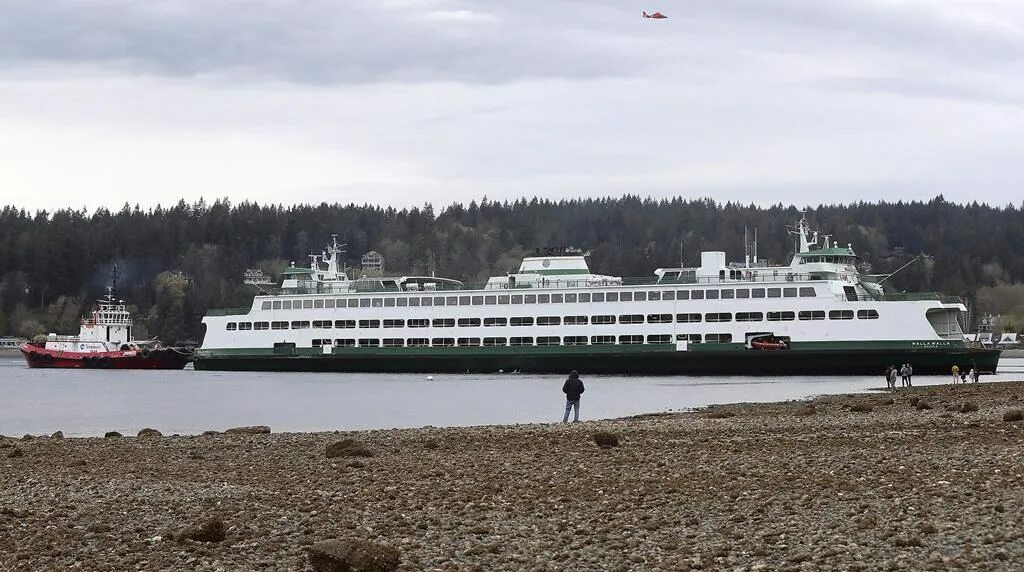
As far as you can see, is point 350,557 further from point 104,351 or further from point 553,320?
point 104,351

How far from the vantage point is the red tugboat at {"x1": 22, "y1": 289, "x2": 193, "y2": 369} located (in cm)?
7756

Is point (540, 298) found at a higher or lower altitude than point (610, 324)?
higher

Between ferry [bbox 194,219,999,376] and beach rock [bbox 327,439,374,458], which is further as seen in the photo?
ferry [bbox 194,219,999,376]

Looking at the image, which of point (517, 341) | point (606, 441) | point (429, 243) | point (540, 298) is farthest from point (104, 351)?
point (429, 243)

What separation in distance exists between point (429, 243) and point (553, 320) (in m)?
99.7

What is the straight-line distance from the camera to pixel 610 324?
6322 cm

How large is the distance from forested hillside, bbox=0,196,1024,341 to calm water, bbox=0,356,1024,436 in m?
72.0

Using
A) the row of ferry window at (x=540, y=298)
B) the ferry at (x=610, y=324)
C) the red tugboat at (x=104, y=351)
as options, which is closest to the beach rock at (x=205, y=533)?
the ferry at (x=610, y=324)

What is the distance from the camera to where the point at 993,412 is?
25.0 m

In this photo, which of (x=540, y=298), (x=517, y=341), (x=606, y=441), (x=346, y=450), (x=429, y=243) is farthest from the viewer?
(x=429, y=243)

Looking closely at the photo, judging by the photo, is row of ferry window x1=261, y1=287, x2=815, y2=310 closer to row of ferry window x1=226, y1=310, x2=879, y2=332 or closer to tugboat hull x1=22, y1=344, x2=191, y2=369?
row of ferry window x1=226, y1=310, x2=879, y2=332

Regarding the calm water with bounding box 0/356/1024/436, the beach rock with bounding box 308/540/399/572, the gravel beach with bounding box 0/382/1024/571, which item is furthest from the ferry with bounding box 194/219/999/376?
the beach rock with bounding box 308/540/399/572

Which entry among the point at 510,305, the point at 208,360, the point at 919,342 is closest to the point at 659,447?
the point at 919,342

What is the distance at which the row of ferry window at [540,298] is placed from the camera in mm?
60406
